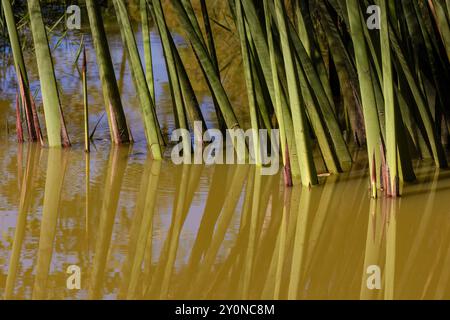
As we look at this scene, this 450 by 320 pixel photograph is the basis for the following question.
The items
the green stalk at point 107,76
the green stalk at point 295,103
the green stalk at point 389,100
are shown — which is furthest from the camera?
the green stalk at point 107,76

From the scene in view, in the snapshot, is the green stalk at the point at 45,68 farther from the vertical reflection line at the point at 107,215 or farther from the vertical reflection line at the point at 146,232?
the vertical reflection line at the point at 146,232

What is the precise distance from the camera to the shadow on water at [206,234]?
3.95 m

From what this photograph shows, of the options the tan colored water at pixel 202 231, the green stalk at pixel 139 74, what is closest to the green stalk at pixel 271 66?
the tan colored water at pixel 202 231

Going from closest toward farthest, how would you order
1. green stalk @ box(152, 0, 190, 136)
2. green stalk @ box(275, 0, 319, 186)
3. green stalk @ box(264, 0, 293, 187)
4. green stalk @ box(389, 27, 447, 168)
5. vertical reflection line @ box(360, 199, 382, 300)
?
vertical reflection line @ box(360, 199, 382, 300), green stalk @ box(275, 0, 319, 186), green stalk @ box(264, 0, 293, 187), green stalk @ box(389, 27, 447, 168), green stalk @ box(152, 0, 190, 136)

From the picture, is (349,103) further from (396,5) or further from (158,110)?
(158,110)

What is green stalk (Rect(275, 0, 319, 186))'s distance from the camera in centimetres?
472

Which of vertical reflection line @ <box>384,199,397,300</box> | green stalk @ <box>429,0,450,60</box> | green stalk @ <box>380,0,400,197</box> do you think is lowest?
vertical reflection line @ <box>384,199,397,300</box>

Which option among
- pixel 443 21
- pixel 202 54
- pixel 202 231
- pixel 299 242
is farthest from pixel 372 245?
pixel 202 54

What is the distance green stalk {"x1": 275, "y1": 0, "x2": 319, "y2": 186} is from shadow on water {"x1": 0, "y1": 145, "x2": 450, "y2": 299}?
0.77ft

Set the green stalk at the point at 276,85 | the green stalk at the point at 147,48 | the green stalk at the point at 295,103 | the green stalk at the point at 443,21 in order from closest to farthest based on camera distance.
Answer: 1. the green stalk at the point at 295,103
2. the green stalk at the point at 276,85
3. the green stalk at the point at 443,21
4. the green stalk at the point at 147,48

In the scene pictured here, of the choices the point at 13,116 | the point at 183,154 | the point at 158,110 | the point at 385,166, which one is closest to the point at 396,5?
the point at 385,166

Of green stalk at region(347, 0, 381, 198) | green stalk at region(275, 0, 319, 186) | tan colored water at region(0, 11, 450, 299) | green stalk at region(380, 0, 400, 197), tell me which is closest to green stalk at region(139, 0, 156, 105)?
tan colored water at region(0, 11, 450, 299)

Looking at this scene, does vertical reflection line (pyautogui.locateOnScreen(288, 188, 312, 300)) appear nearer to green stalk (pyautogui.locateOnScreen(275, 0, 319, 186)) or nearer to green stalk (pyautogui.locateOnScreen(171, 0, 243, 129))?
green stalk (pyautogui.locateOnScreen(275, 0, 319, 186))

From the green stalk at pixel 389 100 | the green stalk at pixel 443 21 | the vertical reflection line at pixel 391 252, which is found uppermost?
the green stalk at pixel 443 21
